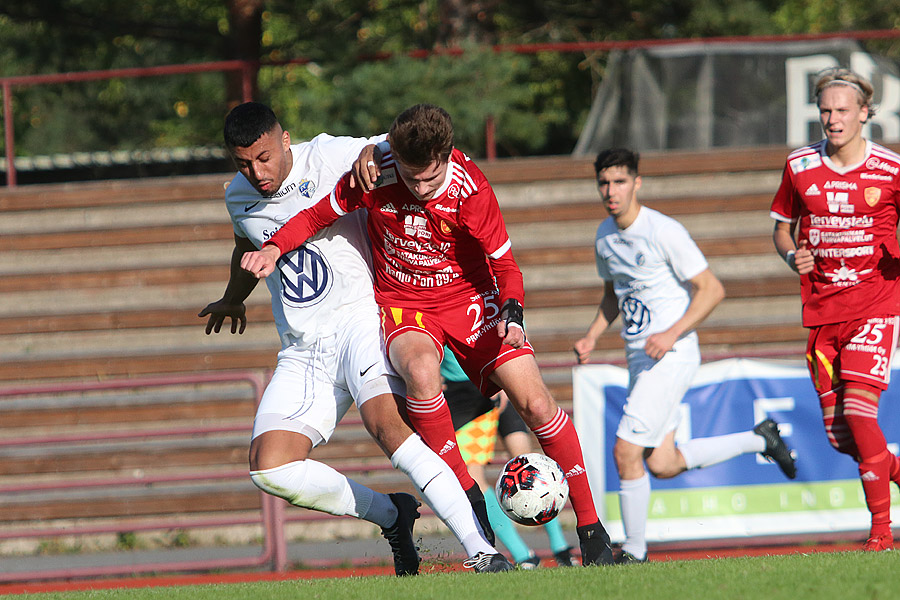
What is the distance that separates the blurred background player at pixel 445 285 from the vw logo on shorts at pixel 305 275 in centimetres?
23

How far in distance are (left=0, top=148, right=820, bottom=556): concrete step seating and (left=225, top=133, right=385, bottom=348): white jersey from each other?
4.48m

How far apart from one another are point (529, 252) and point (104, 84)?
14.5 m

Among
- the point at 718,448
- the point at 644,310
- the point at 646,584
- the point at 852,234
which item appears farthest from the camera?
the point at 718,448

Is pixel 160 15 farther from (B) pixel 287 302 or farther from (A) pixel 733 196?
(B) pixel 287 302

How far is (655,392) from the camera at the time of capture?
21.6ft

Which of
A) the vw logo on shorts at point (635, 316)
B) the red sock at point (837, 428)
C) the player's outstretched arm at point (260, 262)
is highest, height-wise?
the player's outstretched arm at point (260, 262)

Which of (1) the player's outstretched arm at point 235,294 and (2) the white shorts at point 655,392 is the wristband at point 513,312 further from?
(2) the white shorts at point 655,392

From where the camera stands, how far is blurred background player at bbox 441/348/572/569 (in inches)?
260

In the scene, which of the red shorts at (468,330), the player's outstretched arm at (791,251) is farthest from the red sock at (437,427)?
the player's outstretched arm at (791,251)

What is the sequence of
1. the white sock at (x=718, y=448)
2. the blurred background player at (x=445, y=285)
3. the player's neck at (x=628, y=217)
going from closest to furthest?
1. the blurred background player at (x=445, y=285)
2. the player's neck at (x=628, y=217)
3. the white sock at (x=718, y=448)

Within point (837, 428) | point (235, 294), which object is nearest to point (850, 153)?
point (837, 428)

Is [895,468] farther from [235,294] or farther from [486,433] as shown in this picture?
[235,294]

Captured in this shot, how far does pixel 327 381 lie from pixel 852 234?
3179 millimetres

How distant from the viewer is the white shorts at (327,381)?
195 inches
